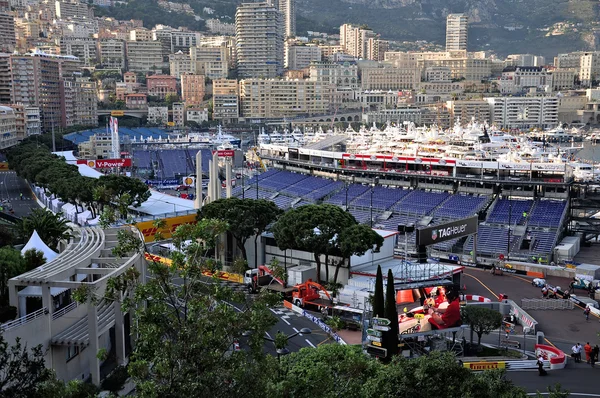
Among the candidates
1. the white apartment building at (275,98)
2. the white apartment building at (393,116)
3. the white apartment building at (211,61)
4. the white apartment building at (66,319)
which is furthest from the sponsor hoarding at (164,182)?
the white apartment building at (211,61)

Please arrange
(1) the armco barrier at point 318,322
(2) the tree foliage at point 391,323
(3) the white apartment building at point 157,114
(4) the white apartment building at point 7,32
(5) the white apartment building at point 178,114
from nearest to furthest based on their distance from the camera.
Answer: (2) the tree foliage at point 391,323 < (1) the armco barrier at point 318,322 < (3) the white apartment building at point 157,114 < (5) the white apartment building at point 178,114 < (4) the white apartment building at point 7,32

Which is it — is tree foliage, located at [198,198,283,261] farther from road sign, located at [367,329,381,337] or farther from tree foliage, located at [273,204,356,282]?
road sign, located at [367,329,381,337]

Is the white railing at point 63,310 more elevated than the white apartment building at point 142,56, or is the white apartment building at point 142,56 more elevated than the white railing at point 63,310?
the white apartment building at point 142,56

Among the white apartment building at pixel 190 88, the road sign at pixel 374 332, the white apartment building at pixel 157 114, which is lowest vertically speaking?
the road sign at pixel 374 332

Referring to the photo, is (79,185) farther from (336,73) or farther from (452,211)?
(336,73)

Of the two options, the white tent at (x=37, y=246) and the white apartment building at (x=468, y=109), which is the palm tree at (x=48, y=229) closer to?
the white tent at (x=37, y=246)

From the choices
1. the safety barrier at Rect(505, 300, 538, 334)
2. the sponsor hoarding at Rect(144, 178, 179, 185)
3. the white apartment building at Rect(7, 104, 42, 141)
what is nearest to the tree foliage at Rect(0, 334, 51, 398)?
the safety barrier at Rect(505, 300, 538, 334)

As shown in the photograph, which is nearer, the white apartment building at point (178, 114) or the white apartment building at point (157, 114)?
the white apartment building at point (157, 114)

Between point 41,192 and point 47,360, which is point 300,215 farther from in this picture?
point 41,192
